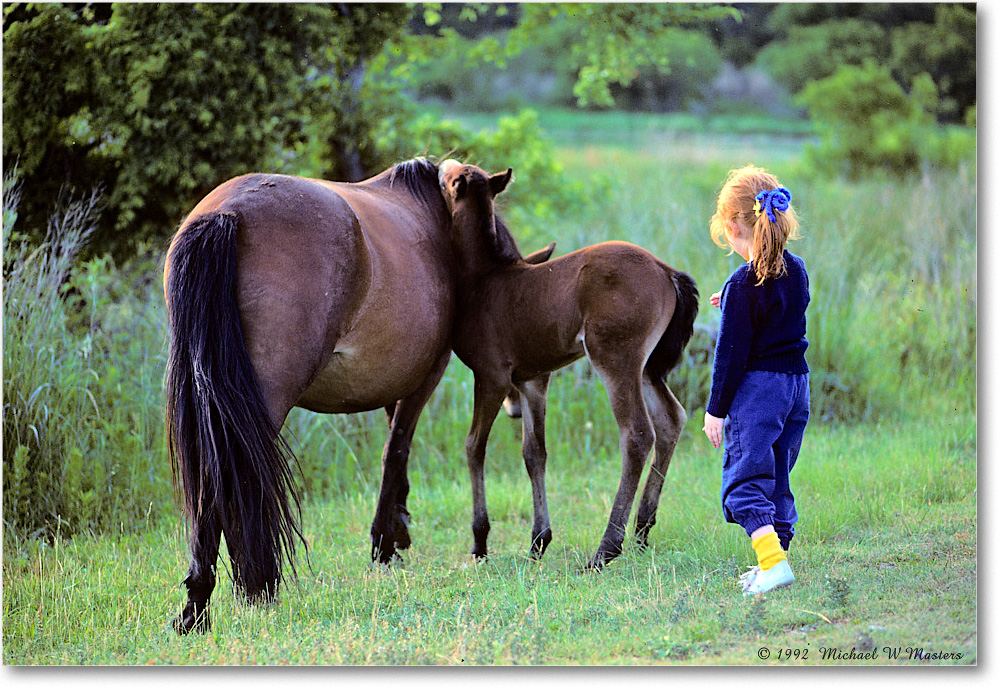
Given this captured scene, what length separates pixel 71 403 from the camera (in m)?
5.05

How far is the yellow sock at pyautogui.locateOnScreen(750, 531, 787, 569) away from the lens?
3229 mm

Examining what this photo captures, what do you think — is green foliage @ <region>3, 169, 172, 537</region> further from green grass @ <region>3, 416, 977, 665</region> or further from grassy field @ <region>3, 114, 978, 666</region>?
green grass @ <region>3, 416, 977, 665</region>

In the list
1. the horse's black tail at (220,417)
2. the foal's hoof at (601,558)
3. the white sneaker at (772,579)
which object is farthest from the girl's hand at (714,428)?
the horse's black tail at (220,417)

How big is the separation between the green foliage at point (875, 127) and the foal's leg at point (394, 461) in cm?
431

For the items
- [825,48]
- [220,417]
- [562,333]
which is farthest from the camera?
[825,48]

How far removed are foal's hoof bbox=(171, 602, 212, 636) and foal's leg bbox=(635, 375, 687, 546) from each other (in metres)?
1.87

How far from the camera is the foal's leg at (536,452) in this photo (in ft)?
13.4

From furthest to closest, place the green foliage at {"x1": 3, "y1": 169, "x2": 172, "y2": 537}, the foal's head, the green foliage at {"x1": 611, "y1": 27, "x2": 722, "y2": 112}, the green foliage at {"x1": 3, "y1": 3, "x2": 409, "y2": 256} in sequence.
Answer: the green foliage at {"x1": 611, "y1": 27, "x2": 722, "y2": 112}, the green foliage at {"x1": 3, "y1": 3, "x2": 409, "y2": 256}, the green foliage at {"x1": 3, "y1": 169, "x2": 172, "y2": 537}, the foal's head

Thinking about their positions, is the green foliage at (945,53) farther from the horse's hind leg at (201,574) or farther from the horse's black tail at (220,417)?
the horse's hind leg at (201,574)

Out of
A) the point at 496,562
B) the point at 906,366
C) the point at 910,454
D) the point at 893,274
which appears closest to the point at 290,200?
the point at 496,562

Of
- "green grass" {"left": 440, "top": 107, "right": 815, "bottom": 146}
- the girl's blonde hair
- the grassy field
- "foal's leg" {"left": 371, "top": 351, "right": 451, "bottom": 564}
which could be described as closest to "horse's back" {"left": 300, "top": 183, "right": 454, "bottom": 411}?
"foal's leg" {"left": 371, "top": 351, "right": 451, "bottom": 564}

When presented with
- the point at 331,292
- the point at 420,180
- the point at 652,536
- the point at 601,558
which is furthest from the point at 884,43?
the point at 331,292

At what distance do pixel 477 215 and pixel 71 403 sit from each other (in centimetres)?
262

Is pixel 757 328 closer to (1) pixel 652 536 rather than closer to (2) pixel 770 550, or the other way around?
(2) pixel 770 550
